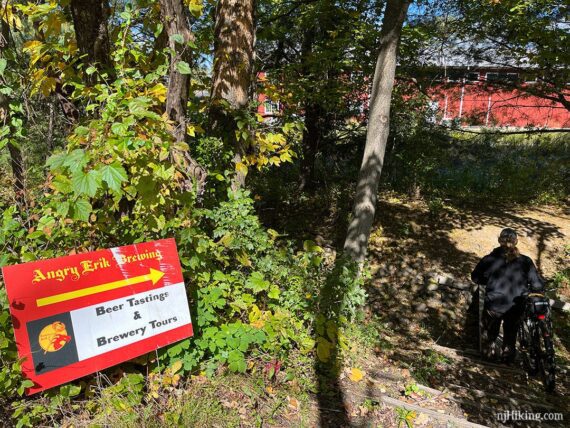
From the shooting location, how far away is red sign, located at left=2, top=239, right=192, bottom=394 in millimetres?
2268

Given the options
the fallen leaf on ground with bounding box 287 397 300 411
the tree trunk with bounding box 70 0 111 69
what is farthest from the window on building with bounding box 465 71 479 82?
the fallen leaf on ground with bounding box 287 397 300 411

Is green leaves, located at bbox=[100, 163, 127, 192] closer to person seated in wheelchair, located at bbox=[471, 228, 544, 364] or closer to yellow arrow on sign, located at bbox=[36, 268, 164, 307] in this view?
yellow arrow on sign, located at bbox=[36, 268, 164, 307]

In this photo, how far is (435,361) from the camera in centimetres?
503

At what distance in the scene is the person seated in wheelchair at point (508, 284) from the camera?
15.9ft

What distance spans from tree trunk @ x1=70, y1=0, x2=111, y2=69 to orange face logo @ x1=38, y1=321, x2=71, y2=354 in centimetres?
255

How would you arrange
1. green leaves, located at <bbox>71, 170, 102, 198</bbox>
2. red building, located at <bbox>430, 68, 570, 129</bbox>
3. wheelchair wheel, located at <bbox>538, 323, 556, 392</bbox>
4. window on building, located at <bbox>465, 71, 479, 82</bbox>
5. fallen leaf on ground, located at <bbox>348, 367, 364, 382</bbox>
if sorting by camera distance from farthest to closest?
window on building, located at <bbox>465, 71, 479, 82</bbox>
red building, located at <bbox>430, 68, 570, 129</bbox>
wheelchair wheel, located at <bbox>538, 323, 556, 392</bbox>
fallen leaf on ground, located at <bbox>348, 367, 364, 382</bbox>
green leaves, located at <bbox>71, 170, 102, 198</bbox>

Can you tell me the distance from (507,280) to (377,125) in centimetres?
275

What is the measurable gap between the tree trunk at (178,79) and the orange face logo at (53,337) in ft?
4.93

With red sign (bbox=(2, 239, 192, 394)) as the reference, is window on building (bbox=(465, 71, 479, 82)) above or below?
above

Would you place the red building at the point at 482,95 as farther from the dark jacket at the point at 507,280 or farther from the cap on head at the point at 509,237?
the dark jacket at the point at 507,280

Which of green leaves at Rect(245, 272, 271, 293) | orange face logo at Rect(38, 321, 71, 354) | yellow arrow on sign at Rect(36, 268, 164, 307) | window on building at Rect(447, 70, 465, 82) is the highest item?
window on building at Rect(447, 70, 465, 82)

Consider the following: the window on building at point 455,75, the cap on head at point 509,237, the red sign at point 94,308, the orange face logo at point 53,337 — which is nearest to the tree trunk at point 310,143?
the window on building at point 455,75

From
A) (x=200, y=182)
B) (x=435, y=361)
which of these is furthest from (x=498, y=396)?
(x=200, y=182)

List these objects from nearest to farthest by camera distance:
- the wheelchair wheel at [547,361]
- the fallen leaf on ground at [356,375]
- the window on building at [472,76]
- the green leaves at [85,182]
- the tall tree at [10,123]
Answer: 1. the green leaves at [85,182]
2. the tall tree at [10,123]
3. the fallen leaf on ground at [356,375]
4. the wheelchair wheel at [547,361]
5. the window on building at [472,76]
